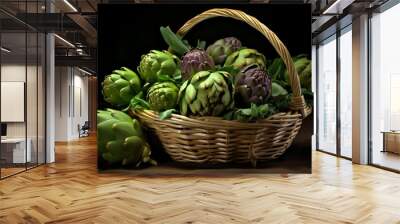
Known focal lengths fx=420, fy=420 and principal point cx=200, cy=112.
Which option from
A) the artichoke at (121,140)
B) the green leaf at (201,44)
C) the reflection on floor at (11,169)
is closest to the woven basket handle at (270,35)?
the green leaf at (201,44)

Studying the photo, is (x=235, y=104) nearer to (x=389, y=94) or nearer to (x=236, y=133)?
(x=236, y=133)

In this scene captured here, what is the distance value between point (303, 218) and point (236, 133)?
1480 millimetres

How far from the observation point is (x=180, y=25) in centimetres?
488

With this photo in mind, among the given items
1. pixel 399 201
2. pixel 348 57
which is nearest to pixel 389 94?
pixel 348 57

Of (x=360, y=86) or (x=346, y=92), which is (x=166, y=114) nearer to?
(x=360, y=86)

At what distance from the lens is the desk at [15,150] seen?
5.68 m

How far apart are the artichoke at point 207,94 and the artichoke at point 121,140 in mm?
672

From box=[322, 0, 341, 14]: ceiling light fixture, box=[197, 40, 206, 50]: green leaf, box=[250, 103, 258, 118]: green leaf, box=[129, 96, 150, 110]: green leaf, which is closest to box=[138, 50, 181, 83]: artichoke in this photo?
box=[129, 96, 150, 110]: green leaf

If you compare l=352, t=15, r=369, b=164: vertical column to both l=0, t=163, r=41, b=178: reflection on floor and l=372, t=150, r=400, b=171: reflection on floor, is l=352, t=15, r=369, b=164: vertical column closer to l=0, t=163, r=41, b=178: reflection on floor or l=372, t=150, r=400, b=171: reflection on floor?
l=372, t=150, r=400, b=171: reflection on floor

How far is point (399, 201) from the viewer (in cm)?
380

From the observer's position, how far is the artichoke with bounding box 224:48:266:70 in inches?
168

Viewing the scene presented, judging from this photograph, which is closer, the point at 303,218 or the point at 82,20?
the point at 303,218

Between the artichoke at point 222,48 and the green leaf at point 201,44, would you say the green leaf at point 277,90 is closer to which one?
the artichoke at point 222,48

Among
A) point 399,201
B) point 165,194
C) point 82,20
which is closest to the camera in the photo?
point 399,201
